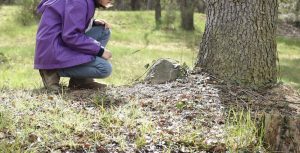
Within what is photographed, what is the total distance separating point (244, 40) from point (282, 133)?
1.85 meters

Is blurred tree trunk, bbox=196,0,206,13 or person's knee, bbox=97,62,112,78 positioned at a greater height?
person's knee, bbox=97,62,112,78

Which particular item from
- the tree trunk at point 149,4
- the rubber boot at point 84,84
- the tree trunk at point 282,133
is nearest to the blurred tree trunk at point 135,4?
the tree trunk at point 149,4

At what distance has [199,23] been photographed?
21531 millimetres

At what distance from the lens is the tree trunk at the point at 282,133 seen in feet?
11.1

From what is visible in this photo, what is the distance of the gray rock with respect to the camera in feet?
17.8

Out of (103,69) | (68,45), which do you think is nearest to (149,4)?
(103,69)

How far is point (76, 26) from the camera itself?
16.6ft

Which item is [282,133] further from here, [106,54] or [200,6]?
[200,6]

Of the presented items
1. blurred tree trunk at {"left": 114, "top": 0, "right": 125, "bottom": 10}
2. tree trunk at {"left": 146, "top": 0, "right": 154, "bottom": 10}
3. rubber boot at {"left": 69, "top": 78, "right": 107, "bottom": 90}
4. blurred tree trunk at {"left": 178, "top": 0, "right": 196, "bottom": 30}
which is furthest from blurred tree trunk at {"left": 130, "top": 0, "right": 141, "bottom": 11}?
rubber boot at {"left": 69, "top": 78, "right": 107, "bottom": 90}

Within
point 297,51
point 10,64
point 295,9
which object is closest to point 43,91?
point 10,64

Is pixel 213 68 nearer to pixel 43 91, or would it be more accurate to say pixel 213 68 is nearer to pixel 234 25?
pixel 234 25

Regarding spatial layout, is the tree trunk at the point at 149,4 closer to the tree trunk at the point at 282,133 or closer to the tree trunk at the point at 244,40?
the tree trunk at the point at 244,40

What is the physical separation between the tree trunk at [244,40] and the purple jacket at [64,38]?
4.16 ft

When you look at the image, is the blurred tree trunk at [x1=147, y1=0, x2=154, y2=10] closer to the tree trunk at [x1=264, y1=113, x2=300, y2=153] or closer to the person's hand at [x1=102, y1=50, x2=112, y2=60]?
the person's hand at [x1=102, y1=50, x2=112, y2=60]
